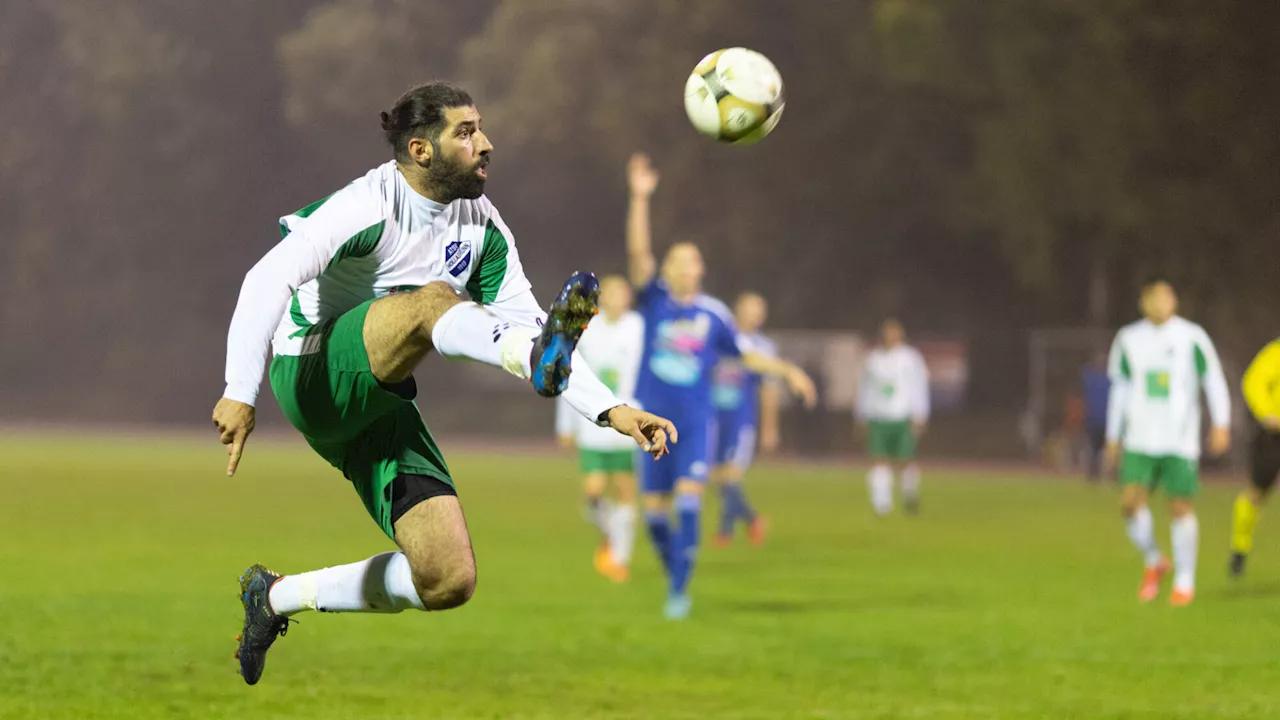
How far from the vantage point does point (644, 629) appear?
1076 cm

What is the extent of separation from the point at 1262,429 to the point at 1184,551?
1.88 meters

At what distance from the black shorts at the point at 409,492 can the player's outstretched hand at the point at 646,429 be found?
1133 mm

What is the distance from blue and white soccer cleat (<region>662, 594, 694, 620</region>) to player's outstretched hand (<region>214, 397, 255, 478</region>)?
608cm

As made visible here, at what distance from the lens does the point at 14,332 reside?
168 ft

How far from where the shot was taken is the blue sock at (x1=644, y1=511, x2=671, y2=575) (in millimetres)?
11633

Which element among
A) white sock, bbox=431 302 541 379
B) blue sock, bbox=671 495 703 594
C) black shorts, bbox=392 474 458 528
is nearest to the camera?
white sock, bbox=431 302 541 379

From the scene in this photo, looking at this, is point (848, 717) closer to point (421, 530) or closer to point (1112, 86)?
point (421, 530)

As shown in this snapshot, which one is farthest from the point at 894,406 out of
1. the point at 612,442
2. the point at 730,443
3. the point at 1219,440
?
the point at 1219,440

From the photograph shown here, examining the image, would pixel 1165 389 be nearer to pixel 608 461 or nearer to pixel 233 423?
pixel 608 461

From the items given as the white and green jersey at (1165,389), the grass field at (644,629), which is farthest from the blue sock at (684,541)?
the white and green jersey at (1165,389)

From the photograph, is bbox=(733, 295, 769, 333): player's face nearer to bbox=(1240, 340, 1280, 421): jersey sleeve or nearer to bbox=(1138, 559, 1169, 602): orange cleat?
bbox=(1240, 340, 1280, 421): jersey sleeve

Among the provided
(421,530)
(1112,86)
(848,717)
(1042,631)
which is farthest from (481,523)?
(1112,86)

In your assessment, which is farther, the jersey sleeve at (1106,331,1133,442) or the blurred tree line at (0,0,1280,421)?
the blurred tree line at (0,0,1280,421)

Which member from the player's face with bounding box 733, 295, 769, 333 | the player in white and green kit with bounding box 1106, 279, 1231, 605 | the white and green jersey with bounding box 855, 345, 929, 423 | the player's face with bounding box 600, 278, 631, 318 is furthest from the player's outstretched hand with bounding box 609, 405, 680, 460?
the white and green jersey with bounding box 855, 345, 929, 423
